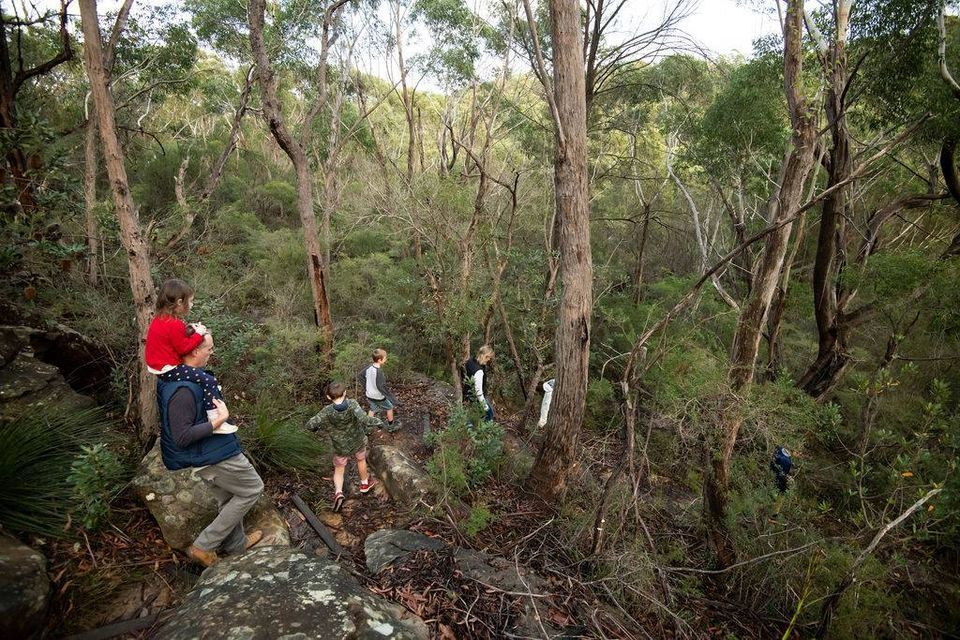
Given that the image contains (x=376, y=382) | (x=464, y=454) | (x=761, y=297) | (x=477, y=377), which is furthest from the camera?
(x=376, y=382)

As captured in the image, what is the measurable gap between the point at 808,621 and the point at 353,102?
795 inches

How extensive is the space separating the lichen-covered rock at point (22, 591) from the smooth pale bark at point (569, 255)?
3980mm

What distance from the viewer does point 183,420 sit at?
9.30 ft

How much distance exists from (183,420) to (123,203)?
2445 mm

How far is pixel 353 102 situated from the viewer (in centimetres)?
1816

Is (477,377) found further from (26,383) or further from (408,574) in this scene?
(26,383)

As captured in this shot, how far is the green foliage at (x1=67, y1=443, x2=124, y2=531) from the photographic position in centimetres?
295

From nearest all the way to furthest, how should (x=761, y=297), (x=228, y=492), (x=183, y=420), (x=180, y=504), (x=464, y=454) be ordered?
(x=183, y=420) < (x=228, y=492) < (x=180, y=504) < (x=761, y=297) < (x=464, y=454)

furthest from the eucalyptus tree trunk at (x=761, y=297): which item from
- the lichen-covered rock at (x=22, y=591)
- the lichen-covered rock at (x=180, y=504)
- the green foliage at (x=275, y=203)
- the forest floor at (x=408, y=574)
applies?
the green foliage at (x=275, y=203)

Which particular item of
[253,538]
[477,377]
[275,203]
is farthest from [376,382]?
[275,203]

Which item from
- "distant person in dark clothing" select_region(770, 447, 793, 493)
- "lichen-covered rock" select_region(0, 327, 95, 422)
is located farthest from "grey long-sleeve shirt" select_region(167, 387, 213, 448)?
"distant person in dark clothing" select_region(770, 447, 793, 493)

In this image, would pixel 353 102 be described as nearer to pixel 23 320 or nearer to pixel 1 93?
pixel 1 93

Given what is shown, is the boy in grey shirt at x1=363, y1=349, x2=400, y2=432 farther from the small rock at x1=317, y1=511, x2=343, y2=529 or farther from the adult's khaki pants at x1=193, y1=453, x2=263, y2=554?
the adult's khaki pants at x1=193, y1=453, x2=263, y2=554

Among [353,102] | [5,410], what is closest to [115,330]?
[5,410]
